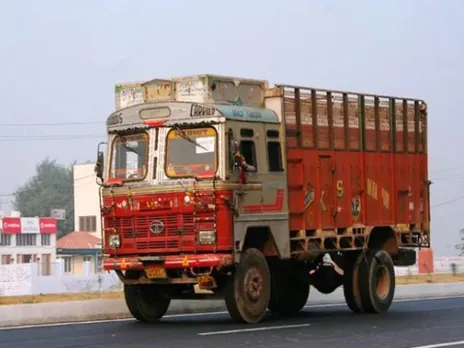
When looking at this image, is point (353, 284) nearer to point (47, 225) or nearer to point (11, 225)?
point (11, 225)

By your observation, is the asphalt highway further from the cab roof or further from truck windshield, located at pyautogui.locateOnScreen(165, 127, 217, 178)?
the cab roof

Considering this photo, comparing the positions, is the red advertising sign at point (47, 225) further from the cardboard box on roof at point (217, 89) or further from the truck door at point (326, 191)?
the cardboard box on roof at point (217, 89)

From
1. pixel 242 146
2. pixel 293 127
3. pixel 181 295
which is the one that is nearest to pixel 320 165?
pixel 293 127

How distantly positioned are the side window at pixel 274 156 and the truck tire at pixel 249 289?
142cm

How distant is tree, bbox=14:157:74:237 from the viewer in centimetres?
15450

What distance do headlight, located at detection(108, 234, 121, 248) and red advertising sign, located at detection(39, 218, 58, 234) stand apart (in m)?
82.7

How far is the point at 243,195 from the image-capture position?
16938mm

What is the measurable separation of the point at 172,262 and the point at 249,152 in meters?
2.17

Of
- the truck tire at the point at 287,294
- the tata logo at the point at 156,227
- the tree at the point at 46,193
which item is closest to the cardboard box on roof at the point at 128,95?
the tata logo at the point at 156,227

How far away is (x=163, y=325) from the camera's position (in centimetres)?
1727

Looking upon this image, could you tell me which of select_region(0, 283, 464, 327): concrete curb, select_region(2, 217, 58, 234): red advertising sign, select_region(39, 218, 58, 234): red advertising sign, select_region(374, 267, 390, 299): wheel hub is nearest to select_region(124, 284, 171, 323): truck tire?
select_region(0, 283, 464, 327): concrete curb

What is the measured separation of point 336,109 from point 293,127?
1.50m

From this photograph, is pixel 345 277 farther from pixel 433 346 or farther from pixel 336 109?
pixel 433 346

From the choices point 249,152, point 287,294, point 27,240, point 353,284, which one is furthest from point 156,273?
point 27,240
